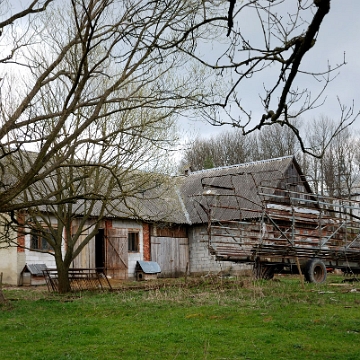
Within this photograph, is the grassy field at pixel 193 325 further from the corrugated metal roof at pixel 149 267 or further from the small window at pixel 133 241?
the small window at pixel 133 241

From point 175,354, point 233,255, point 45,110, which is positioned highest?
point 45,110

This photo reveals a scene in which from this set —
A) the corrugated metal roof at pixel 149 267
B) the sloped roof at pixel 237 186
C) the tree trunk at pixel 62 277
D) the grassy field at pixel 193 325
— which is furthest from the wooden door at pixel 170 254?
the grassy field at pixel 193 325

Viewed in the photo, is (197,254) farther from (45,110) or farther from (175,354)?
(175,354)

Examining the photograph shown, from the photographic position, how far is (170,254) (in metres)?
30.5

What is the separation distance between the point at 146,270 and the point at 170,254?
102 inches

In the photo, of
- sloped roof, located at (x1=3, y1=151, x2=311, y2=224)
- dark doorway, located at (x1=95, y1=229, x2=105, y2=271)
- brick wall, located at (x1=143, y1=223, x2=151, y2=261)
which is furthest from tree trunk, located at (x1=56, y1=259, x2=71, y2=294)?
brick wall, located at (x1=143, y1=223, x2=151, y2=261)

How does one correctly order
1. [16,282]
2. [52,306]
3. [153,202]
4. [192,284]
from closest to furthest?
[52,306] < [192,284] < [16,282] < [153,202]

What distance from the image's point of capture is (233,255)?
1755cm

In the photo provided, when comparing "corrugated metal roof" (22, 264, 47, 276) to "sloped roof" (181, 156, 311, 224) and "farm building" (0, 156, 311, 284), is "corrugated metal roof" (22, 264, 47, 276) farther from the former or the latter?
"sloped roof" (181, 156, 311, 224)

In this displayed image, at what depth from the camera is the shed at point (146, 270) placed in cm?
2831

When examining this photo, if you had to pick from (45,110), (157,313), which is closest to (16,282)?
(45,110)

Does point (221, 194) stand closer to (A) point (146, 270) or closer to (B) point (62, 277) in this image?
(A) point (146, 270)

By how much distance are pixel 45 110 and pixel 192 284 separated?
722 cm

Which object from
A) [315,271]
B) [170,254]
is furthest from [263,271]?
[170,254]
